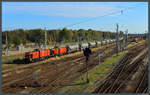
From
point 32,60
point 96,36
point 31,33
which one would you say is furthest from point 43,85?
point 96,36

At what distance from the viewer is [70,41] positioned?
3450 inches

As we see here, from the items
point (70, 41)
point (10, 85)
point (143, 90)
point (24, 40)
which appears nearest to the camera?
point (143, 90)

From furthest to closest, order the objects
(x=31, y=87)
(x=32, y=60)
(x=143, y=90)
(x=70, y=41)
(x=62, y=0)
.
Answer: (x=70, y=41), (x=32, y=60), (x=31, y=87), (x=143, y=90), (x=62, y=0)

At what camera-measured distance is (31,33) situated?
80.3 meters

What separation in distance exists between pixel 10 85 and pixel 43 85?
3.41 metres

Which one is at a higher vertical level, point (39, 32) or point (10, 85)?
point (39, 32)

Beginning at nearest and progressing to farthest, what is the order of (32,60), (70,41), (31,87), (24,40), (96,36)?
(31,87), (32,60), (24,40), (70,41), (96,36)

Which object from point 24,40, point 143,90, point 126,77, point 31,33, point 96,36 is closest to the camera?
point 143,90

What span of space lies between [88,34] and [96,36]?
10576 mm

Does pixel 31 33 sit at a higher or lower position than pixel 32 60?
higher

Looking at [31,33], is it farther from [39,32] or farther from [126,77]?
[126,77]

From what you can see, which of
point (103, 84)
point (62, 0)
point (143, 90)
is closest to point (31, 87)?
point (103, 84)

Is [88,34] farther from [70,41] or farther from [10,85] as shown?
[10,85]

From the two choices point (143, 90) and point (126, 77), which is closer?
point (143, 90)
